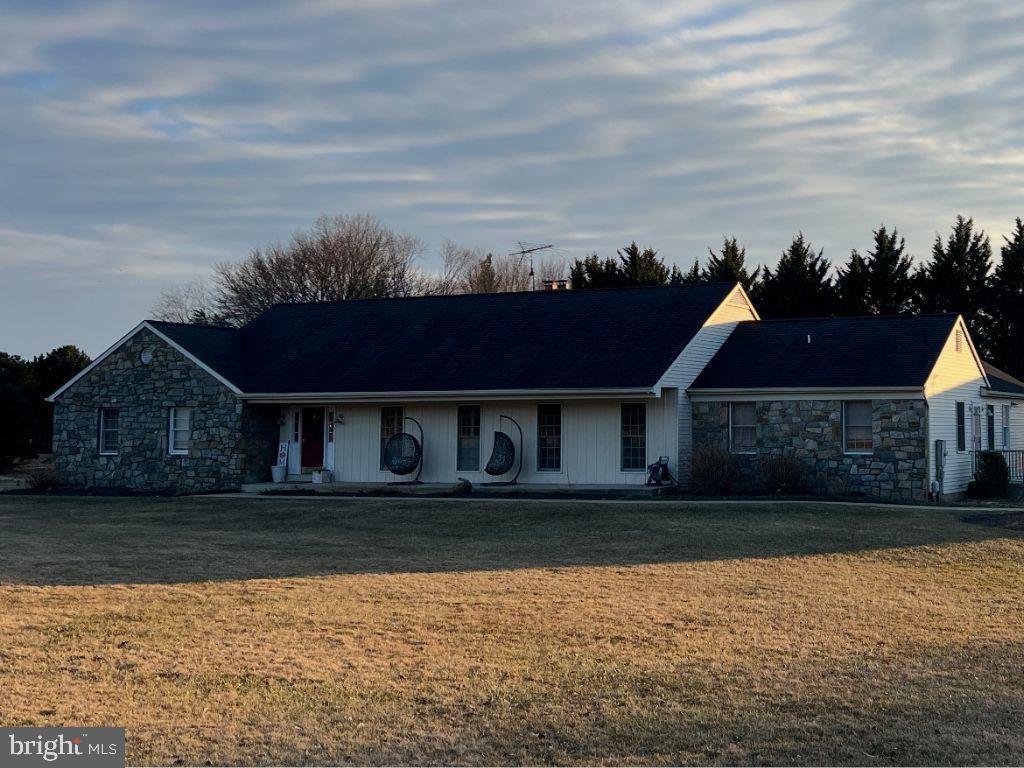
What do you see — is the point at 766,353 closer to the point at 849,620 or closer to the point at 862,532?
the point at 862,532

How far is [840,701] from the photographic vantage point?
8820 millimetres

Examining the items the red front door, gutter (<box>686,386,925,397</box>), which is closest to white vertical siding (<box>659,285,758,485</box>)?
gutter (<box>686,386,925,397</box>)

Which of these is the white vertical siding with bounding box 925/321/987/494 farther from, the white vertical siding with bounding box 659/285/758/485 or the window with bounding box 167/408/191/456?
the window with bounding box 167/408/191/456

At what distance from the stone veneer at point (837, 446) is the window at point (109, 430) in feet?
49.8

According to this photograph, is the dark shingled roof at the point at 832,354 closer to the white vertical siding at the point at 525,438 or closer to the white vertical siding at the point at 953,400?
the white vertical siding at the point at 953,400

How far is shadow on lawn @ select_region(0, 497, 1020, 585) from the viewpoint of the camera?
Result: 51.3 feet

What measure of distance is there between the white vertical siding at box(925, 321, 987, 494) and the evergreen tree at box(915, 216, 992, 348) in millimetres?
15671

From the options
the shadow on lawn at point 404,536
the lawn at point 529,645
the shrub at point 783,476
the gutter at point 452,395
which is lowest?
the lawn at point 529,645

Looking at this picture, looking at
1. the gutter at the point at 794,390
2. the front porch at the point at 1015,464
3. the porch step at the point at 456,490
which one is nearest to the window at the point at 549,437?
the porch step at the point at 456,490

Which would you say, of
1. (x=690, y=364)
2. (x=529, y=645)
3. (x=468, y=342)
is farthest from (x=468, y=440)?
(x=529, y=645)

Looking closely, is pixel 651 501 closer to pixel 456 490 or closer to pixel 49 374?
pixel 456 490

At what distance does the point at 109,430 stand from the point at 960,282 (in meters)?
31.4

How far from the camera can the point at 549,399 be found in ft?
91.1

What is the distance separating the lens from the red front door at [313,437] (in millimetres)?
30656
